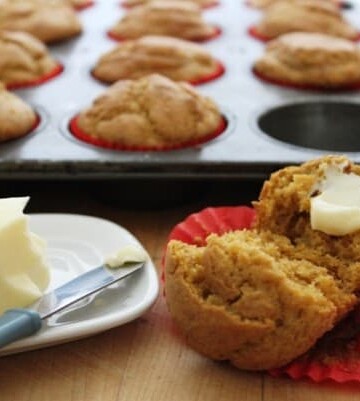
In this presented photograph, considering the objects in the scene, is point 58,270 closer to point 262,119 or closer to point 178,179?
point 178,179

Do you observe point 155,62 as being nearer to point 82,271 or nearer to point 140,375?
point 82,271

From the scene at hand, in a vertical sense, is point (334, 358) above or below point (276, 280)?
below

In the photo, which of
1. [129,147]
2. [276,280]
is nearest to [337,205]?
[276,280]

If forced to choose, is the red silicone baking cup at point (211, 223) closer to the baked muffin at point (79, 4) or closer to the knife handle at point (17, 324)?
the knife handle at point (17, 324)

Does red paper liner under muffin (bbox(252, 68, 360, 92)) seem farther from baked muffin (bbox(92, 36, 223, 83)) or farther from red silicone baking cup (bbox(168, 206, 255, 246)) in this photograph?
red silicone baking cup (bbox(168, 206, 255, 246))

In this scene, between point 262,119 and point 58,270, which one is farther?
point 262,119

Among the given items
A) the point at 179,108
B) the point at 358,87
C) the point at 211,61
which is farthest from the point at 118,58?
the point at 358,87
